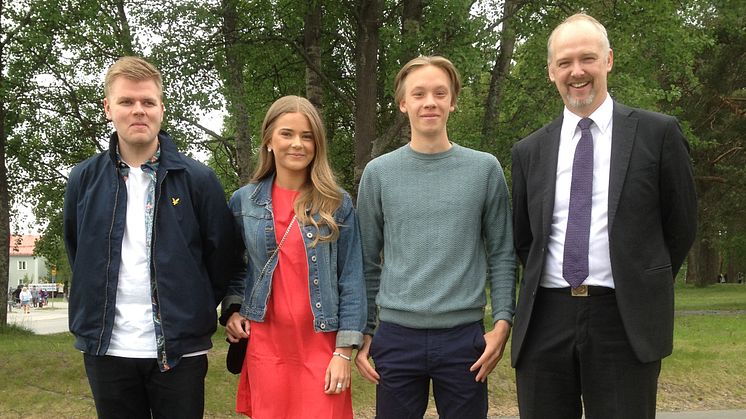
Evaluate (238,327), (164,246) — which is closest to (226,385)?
(238,327)

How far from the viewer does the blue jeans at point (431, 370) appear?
3.38 meters

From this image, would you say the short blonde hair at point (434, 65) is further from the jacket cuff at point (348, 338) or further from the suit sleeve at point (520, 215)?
the jacket cuff at point (348, 338)

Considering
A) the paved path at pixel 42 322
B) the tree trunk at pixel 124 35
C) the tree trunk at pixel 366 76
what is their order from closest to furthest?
the tree trunk at pixel 124 35
the tree trunk at pixel 366 76
the paved path at pixel 42 322

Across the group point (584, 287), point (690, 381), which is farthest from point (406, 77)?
point (690, 381)

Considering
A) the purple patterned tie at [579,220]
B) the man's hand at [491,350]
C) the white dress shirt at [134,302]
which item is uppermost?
the purple patterned tie at [579,220]

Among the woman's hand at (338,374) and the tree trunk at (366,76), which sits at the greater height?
the tree trunk at (366,76)

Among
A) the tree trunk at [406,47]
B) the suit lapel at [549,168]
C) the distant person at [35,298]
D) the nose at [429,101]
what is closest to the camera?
the suit lapel at [549,168]

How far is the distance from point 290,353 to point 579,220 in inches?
58.5

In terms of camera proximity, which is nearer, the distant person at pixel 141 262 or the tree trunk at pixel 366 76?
the distant person at pixel 141 262

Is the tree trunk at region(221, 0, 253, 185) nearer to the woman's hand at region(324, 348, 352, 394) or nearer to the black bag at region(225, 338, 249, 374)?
the black bag at region(225, 338, 249, 374)

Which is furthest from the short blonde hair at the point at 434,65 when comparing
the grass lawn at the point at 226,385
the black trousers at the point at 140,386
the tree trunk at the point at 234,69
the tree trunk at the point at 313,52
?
the tree trunk at the point at 313,52

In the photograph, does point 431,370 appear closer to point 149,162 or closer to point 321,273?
point 321,273

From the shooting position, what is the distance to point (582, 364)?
3234 mm

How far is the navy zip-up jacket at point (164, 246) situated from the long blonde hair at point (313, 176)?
0.35 meters
